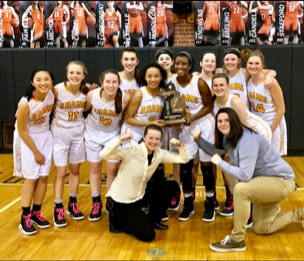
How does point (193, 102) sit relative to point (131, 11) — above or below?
Result: below

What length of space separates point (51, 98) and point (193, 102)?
1.18 m

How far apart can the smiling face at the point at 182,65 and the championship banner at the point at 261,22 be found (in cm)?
349

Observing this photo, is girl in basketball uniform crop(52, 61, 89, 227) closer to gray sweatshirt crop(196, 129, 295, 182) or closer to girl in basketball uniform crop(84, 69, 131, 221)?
girl in basketball uniform crop(84, 69, 131, 221)

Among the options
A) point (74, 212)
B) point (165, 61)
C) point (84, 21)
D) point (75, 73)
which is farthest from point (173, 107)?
point (84, 21)

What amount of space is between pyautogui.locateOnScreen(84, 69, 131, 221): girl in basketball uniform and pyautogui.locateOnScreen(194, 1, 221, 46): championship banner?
3438 millimetres

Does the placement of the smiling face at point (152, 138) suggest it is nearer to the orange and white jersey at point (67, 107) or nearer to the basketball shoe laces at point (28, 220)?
the orange and white jersey at point (67, 107)

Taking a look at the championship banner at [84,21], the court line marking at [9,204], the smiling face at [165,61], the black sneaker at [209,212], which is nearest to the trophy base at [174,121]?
the smiling face at [165,61]

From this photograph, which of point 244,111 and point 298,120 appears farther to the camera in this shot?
point 298,120

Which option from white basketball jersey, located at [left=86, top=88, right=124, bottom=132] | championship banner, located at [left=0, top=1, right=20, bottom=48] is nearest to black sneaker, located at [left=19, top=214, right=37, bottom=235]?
white basketball jersey, located at [left=86, top=88, right=124, bottom=132]

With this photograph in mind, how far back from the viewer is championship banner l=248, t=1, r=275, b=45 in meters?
6.75

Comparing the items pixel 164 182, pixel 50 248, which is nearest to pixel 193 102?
pixel 164 182

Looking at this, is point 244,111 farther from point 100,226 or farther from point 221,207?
point 100,226

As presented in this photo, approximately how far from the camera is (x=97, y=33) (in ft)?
22.9

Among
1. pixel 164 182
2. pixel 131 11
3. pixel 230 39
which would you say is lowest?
pixel 164 182
